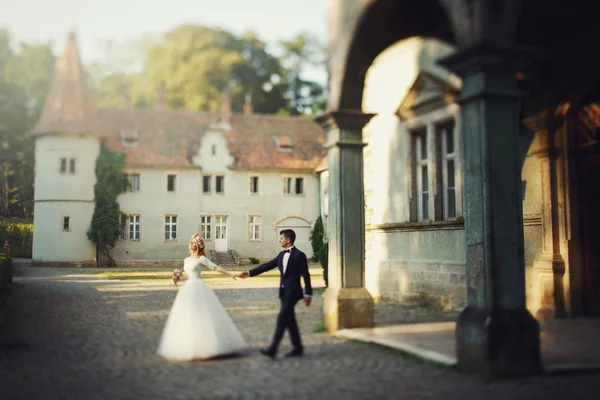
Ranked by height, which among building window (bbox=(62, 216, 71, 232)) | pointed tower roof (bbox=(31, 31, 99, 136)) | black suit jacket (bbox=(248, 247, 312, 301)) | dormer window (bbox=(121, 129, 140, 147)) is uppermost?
pointed tower roof (bbox=(31, 31, 99, 136))

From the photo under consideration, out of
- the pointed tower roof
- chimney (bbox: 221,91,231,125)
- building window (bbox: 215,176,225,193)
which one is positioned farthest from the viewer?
chimney (bbox: 221,91,231,125)

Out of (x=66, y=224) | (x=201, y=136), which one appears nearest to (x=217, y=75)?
(x=201, y=136)

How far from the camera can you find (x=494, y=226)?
739cm

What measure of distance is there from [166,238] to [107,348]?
35403mm

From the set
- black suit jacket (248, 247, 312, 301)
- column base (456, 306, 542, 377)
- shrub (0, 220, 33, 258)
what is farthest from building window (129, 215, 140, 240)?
column base (456, 306, 542, 377)

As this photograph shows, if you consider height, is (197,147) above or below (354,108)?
above

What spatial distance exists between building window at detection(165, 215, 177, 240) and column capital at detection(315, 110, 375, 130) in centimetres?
3485

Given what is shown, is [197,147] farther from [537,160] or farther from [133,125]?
[537,160]

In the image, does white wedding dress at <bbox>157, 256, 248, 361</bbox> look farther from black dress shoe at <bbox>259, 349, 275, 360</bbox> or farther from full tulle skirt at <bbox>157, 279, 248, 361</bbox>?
black dress shoe at <bbox>259, 349, 275, 360</bbox>

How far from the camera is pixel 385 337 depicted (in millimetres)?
9812

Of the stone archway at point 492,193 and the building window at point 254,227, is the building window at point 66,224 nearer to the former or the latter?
the building window at point 254,227

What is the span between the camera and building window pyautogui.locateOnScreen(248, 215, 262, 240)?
151 ft

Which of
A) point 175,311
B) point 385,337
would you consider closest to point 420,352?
point 385,337

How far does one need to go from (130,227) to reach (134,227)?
25 centimetres
